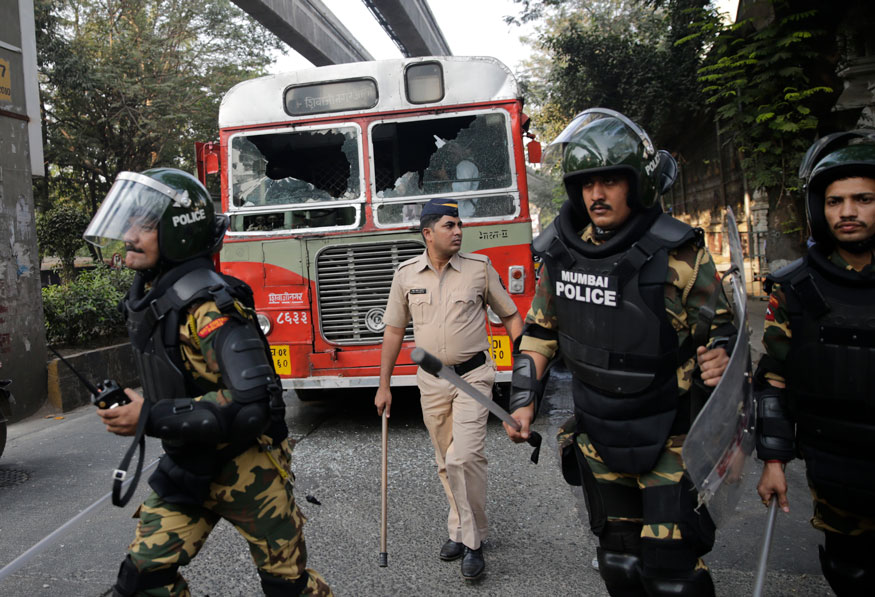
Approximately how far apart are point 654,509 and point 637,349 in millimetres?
520

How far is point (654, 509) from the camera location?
221 centimetres

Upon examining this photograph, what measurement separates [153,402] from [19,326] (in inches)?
238

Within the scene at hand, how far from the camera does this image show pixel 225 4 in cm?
1683

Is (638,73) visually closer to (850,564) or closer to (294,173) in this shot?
(294,173)

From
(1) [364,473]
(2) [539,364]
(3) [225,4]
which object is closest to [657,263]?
(2) [539,364]

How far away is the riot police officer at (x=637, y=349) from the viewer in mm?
2182

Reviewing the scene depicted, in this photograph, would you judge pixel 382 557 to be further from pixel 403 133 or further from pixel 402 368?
pixel 403 133

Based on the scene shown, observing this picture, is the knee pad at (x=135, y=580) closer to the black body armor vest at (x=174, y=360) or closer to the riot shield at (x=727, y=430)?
the black body armor vest at (x=174, y=360)

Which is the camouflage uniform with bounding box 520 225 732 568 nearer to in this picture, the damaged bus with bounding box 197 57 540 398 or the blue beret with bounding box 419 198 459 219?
the blue beret with bounding box 419 198 459 219

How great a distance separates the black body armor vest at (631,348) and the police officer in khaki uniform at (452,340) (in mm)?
1209

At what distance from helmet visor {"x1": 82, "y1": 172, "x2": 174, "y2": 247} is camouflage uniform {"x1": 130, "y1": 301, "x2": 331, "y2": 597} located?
1.17 ft

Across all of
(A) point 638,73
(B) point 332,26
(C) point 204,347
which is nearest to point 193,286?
(C) point 204,347

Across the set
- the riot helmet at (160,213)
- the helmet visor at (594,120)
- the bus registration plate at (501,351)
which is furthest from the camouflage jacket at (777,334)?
the bus registration plate at (501,351)

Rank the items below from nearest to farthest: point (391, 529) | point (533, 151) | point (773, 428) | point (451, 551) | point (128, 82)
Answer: point (773, 428)
point (451, 551)
point (391, 529)
point (533, 151)
point (128, 82)
